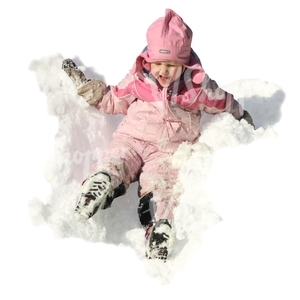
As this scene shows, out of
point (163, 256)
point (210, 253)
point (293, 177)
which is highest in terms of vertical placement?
point (293, 177)

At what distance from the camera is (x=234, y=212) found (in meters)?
1.92

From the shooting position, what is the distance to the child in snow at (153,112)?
88.8 inches

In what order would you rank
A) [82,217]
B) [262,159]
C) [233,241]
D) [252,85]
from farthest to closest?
[252,85] → [82,217] → [262,159] → [233,241]

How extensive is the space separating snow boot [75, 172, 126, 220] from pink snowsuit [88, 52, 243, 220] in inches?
6.0

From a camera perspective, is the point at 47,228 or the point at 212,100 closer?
the point at 47,228

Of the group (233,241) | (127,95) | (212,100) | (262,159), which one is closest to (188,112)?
(212,100)

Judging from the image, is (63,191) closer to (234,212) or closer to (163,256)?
(163,256)

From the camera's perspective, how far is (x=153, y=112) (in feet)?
8.13

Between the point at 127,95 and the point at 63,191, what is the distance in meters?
0.51

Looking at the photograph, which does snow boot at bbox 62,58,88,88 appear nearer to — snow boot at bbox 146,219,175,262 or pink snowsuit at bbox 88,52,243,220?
pink snowsuit at bbox 88,52,243,220

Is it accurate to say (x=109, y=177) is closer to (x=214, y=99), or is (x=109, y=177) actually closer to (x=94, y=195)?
(x=94, y=195)

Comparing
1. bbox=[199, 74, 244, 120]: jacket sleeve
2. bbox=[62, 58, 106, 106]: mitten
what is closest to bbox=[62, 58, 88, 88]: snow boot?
bbox=[62, 58, 106, 106]: mitten

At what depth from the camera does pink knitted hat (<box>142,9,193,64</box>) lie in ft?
7.54

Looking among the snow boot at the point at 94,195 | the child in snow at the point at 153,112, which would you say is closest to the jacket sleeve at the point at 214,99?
the child in snow at the point at 153,112
